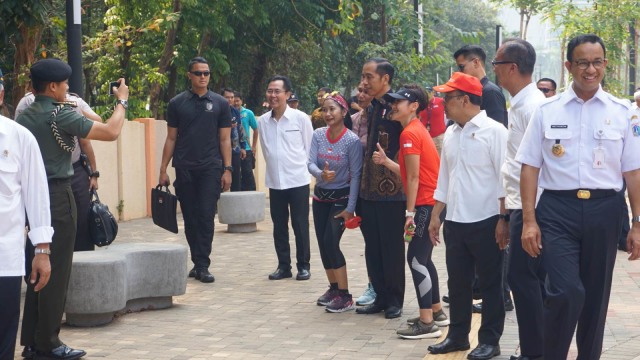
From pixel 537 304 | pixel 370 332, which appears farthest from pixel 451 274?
pixel 370 332

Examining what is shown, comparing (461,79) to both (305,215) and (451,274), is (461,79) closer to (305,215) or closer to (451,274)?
(451,274)

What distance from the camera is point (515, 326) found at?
8391mm

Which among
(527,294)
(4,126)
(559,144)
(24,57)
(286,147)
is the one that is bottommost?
(527,294)

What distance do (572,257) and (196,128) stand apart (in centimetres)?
561

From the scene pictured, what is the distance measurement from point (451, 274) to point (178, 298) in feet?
10.9

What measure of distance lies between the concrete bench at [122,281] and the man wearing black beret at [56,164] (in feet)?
2.90

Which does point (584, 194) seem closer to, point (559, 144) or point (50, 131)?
point (559, 144)

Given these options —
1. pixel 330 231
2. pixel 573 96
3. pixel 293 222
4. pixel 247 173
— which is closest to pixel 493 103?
pixel 330 231

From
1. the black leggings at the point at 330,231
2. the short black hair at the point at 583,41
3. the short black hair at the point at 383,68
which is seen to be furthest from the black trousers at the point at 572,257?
the black leggings at the point at 330,231

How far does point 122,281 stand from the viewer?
838 cm

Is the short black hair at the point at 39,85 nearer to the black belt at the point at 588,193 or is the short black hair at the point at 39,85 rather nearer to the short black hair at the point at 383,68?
the short black hair at the point at 383,68

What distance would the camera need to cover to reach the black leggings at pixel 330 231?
916cm

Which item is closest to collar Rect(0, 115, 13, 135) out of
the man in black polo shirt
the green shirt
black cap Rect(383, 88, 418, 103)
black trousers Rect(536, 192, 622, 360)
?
the green shirt

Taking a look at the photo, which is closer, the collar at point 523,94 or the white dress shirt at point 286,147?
the collar at point 523,94
